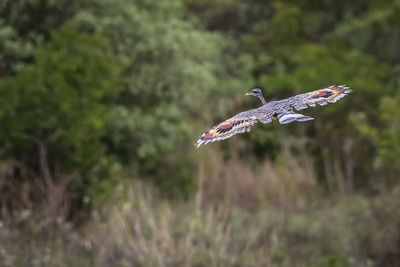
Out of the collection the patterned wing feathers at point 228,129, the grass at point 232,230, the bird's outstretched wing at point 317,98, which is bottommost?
the grass at point 232,230

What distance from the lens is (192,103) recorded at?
36.4 feet

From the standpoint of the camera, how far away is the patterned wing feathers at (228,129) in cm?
264

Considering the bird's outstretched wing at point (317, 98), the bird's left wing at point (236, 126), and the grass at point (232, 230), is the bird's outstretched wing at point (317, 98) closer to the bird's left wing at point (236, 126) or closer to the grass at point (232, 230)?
the bird's left wing at point (236, 126)

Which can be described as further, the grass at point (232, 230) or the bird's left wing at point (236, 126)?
the grass at point (232, 230)

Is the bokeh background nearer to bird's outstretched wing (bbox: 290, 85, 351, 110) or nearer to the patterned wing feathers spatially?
the patterned wing feathers

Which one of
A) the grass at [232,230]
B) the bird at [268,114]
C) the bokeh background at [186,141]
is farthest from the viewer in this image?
the bokeh background at [186,141]

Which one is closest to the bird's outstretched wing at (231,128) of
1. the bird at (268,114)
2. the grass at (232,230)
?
the bird at (268,114)

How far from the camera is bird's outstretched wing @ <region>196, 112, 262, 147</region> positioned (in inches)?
104

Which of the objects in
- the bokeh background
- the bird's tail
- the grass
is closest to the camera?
the bird's tail

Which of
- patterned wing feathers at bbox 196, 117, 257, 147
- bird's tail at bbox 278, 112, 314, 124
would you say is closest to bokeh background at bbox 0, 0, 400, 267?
patterned wing feathers at bbox 196, 117, 257, 147

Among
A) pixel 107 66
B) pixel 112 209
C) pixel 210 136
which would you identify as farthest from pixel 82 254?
pixel 210 136

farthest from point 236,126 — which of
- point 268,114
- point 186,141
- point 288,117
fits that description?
point 186,141

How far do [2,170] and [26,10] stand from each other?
2975mm

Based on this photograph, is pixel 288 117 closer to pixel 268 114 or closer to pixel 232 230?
pixel 268 114
